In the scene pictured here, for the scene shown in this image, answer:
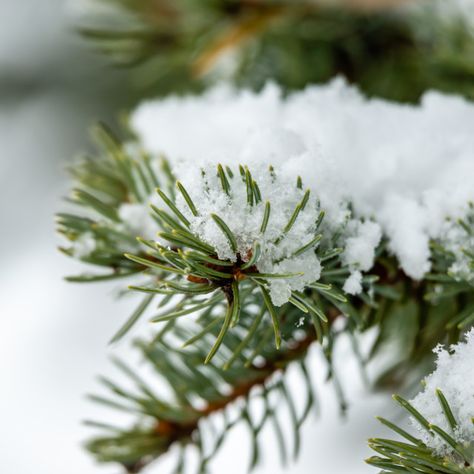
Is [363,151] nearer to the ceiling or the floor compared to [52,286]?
nearer to the floor

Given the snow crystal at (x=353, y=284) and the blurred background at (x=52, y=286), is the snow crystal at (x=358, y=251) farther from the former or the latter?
Result: the blurred background at (x=52, y=286)

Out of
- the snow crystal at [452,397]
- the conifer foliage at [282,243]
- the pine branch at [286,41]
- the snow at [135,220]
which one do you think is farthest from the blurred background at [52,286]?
the snow crystal at [452,397]

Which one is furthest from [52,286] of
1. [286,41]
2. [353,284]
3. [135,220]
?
[353,284]

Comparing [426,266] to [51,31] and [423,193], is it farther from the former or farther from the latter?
[51,31]

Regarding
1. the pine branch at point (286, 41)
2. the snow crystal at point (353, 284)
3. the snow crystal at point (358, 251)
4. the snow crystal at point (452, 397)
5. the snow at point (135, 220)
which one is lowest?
the snow crystal at point (452, 397)

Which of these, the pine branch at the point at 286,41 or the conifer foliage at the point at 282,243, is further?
the pine branch at the point at 286,41

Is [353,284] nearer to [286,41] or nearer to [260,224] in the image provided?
[260,224]

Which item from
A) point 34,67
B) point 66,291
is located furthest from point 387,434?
point 66,291
